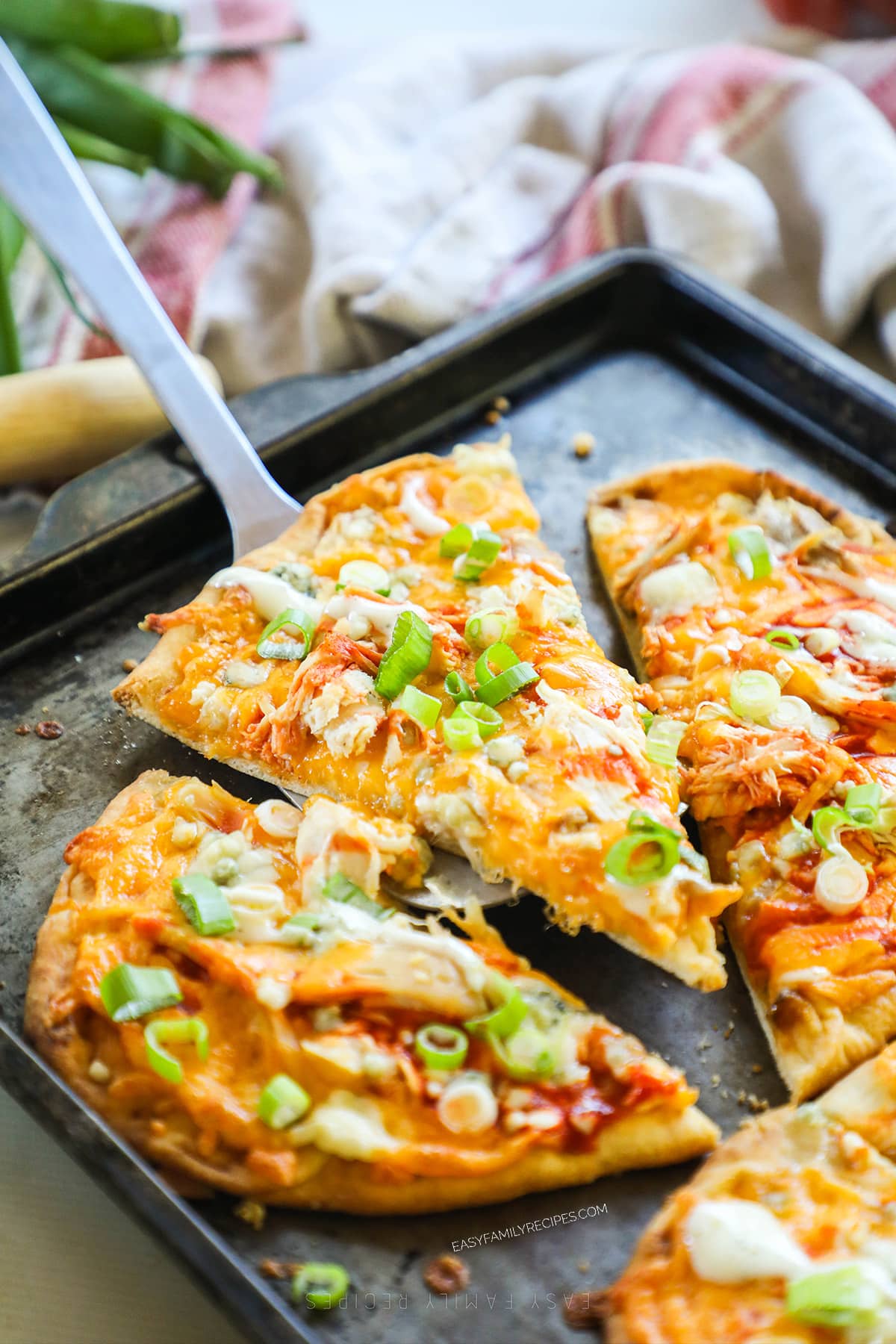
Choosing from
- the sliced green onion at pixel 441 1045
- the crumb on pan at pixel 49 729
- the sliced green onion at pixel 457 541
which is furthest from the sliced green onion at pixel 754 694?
the crumb on pan at pixel 49 729

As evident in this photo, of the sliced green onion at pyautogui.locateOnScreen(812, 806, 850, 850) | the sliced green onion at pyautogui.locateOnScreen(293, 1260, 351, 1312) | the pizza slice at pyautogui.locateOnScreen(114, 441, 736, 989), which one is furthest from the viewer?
the sliced green onion at pyautogui.locateOnScreen(812, 806, 850, 850)

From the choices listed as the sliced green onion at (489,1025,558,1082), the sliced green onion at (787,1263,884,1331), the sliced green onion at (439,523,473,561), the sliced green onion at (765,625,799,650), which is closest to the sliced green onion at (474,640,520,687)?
the sliced green onion at (439,523,473,561)

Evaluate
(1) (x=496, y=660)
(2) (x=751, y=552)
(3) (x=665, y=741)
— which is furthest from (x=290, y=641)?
(2) (x=751, y=552)

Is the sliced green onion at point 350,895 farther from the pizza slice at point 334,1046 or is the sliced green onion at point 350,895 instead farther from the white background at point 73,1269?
the white background at point 73,1269

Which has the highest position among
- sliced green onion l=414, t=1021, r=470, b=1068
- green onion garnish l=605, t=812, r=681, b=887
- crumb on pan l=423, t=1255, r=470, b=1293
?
sliced green onion l=414, t=1021, r=470, b=1068

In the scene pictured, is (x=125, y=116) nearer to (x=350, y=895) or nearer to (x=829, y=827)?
(x=350, y=895)

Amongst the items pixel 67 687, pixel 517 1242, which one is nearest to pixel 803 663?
pixel 517 1242

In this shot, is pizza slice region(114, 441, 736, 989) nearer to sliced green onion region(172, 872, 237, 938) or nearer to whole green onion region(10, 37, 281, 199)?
sliced green onion region(172, 872, 237, 938)

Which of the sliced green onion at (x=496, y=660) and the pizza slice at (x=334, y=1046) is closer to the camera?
the pizza slice at (x=334, y=1046)
